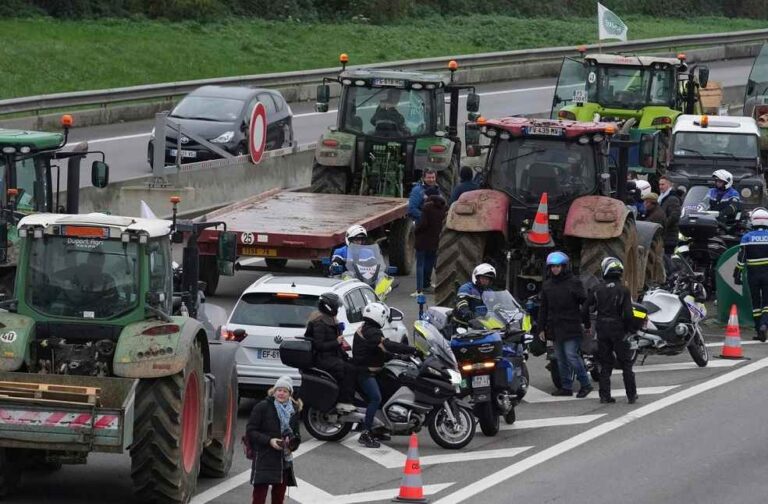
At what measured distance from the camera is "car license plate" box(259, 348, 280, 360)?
18.4 m

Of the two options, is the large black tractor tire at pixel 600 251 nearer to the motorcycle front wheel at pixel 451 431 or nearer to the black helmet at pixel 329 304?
the motorcycle front wheel at pixel 451 431

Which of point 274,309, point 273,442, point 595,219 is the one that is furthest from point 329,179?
point 273,442

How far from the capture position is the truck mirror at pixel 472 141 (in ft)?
81.9

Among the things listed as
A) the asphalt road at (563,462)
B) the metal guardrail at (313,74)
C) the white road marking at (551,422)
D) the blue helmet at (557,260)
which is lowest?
the white road marking at (551,422)

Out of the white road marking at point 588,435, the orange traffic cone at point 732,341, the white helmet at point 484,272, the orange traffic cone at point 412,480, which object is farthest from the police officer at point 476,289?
the orange traffic cone at point 732,341

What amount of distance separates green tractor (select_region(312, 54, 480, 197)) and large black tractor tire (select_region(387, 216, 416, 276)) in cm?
170

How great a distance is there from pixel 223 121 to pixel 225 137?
1.92 feet

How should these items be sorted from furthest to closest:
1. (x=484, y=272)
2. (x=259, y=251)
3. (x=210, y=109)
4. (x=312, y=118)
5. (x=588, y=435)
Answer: (x=312, y=118) → (x=210, y=109) → (x=259, y=251) → (x=484, y=272) → (x=588, y=435)

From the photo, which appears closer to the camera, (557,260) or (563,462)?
(563,462)

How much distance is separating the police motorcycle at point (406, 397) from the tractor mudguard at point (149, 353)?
10.1 ft

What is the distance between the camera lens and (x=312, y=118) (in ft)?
142

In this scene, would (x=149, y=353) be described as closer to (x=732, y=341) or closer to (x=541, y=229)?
(x=541, y=229)

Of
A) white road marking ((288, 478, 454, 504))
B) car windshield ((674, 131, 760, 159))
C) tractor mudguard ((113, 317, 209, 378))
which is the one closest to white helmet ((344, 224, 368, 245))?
white road marking ((288, 478, 454, 504))

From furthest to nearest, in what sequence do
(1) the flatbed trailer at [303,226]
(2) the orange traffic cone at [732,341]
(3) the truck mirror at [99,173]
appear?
(1) the flatbed trailer at [303,226] → (2) the orange traffic cone at [732,341] → (3) the truck mirror at [99,173]
